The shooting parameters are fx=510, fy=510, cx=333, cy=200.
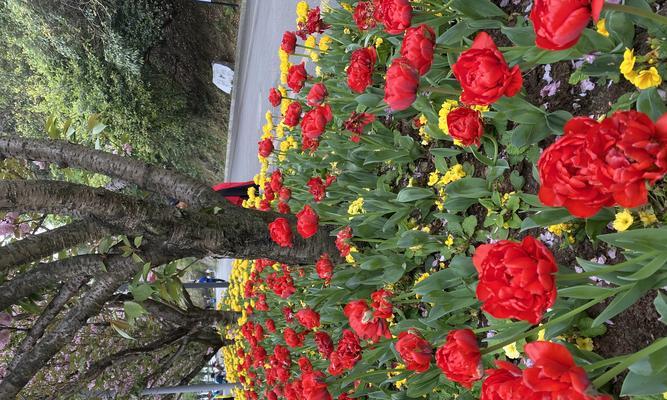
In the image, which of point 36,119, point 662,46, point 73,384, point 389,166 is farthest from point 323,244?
point 36,119

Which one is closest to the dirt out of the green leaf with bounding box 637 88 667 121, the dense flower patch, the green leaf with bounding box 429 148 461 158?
the dense flower patch

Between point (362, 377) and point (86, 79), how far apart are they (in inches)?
403

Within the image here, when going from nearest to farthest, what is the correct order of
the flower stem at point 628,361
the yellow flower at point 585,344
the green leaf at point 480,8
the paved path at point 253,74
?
the flower stem at point 628,361 → the yellow flower at point 585,344 → the green leaf at point 480,8 → the paved path at point 253,74

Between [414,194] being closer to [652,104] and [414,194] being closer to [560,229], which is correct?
[560,229]

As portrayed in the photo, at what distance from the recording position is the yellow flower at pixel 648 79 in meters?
1.34

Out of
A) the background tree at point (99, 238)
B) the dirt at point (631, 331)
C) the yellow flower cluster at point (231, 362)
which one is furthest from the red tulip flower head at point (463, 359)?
the yellow flower cluster at point (231, 362)

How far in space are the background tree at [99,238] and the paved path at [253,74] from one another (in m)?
3.41

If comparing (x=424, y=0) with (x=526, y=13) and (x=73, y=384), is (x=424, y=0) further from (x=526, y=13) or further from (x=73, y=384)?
(x=73, y=384)

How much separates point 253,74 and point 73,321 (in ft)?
21.9

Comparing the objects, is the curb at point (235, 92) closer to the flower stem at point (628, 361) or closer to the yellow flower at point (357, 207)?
the yellow flower at point (357, 207)

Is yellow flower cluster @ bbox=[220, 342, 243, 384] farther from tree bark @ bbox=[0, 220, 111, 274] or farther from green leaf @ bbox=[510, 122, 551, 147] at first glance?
green leaf @ bbox=[510, 122, 551, 147]

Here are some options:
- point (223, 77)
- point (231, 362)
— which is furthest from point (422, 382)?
point (223, 77)

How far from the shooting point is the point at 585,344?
5.58ft

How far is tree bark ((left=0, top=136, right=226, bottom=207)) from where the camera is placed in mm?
2625
